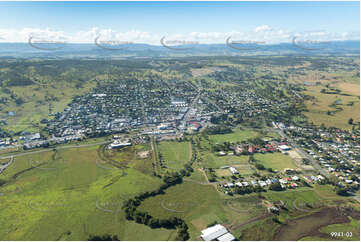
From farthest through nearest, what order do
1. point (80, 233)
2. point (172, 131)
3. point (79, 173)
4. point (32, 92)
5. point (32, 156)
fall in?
point (32, 92) → point (172, 131) → point (32, 156) → point (79, 173) → point (80, 233)

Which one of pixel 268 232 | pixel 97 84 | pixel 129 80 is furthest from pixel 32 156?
pixel 129 80

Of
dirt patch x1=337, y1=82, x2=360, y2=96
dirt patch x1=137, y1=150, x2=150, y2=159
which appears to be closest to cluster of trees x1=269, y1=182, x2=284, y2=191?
dirt patch x1=137, y1=150, x2=150, y2=159

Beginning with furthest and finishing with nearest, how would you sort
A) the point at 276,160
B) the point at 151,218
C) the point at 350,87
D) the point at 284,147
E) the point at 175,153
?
the point at 350,87 < the point at 284,147 < the point at 175,153 < the point at 276,160 < the point at 151,218

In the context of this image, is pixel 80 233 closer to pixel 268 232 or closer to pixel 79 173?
pixel 79 173

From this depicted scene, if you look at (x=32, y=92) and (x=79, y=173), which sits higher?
(x=32, y=92)

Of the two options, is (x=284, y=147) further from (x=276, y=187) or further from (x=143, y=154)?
(x=143, y=154)

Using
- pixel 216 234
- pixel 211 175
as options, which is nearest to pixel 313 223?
pixel 216 234
